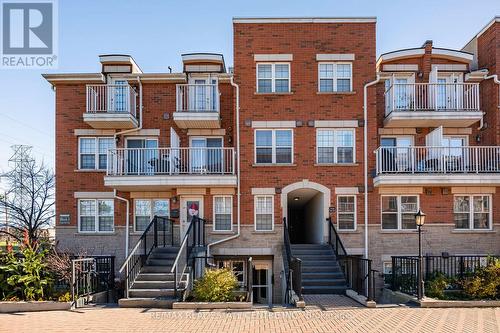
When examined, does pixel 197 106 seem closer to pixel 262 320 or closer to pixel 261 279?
pixel 261 279

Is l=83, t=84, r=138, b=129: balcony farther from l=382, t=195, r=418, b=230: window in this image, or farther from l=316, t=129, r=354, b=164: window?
l=382, t=195, r=418, b=230: window

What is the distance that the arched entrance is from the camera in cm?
1769

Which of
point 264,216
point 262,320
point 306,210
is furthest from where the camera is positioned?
point 306,210

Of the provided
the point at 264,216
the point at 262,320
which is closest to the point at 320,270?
the point at 264,216

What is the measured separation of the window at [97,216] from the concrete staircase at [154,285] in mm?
4322

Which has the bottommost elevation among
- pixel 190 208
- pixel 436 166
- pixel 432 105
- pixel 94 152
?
pixel 190 208

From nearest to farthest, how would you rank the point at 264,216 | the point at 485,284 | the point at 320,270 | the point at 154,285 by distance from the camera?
the point at 485,284 → the point at 154,285 → the point at 320,270 → the point at 264,216

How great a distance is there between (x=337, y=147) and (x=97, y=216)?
1084cm

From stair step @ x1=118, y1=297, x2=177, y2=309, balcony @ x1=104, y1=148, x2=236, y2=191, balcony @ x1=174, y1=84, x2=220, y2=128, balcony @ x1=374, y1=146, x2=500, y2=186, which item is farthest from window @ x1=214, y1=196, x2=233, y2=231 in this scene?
balcony @ x1=374, y1=146, x2=500, y2=186

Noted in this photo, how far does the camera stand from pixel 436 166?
56.6ft

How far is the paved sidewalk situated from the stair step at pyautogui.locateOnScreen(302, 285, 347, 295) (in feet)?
6.92

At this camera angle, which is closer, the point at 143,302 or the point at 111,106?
the point at 143,302

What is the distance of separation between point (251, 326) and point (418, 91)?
517 inches

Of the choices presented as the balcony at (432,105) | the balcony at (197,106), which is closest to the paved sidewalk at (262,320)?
the balcony at (432,105)
